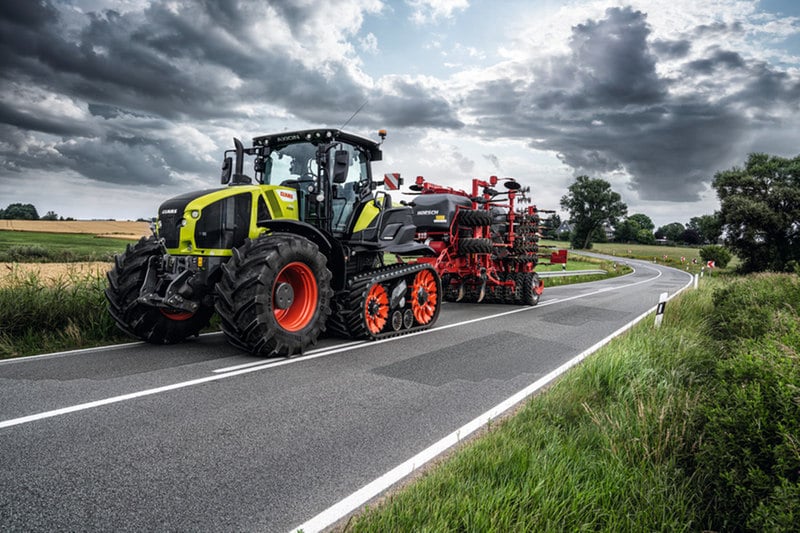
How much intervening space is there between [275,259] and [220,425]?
2.48 m

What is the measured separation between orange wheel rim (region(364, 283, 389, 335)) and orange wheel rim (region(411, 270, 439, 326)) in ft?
2.63

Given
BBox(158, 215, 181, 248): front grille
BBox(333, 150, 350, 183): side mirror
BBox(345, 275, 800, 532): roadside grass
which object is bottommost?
BBox(345, 275, 800, 532): roadside grass

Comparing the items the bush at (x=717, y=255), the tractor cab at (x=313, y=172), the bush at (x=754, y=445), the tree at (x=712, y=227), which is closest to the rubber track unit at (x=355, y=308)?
the tractor cab at (x=313, y=172)

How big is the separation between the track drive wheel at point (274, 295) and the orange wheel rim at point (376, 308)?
106cm

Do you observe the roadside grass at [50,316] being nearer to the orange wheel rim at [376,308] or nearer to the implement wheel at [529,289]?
the orange wheel rim at [376,308]

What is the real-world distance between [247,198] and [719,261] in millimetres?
52327

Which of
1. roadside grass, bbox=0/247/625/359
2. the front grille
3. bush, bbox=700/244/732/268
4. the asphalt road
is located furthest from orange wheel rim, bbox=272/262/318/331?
bush, bbox=700/244/732/268

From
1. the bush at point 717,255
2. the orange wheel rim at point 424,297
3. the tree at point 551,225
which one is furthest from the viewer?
the bush at point 717,255

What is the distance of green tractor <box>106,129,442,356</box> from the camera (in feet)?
19.4

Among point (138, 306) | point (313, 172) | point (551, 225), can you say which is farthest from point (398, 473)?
point (551, 225)

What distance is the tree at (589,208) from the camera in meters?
94.5

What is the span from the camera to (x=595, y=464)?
3053mm

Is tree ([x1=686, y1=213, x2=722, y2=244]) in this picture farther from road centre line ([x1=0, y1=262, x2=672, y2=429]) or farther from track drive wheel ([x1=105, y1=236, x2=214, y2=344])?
track drive wheel ([x1=105, y1=236, x2=214, y2=344])

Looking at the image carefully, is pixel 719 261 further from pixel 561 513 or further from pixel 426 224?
pixel 561 513
